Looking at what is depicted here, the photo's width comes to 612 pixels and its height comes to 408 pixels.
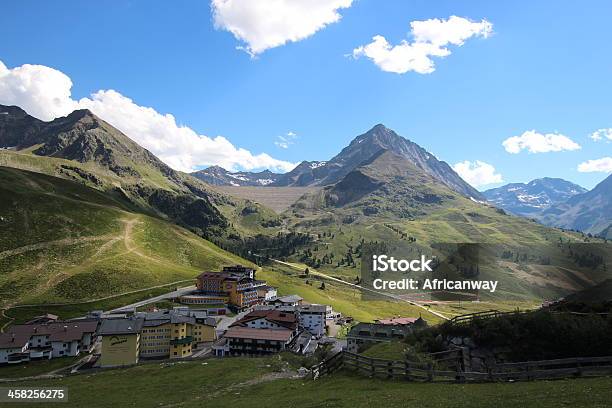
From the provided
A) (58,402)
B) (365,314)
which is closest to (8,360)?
(58,402)

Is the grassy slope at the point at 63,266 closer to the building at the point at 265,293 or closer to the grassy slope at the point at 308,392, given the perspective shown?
the building at the point at 265,293

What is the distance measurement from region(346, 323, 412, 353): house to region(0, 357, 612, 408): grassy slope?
2876cm

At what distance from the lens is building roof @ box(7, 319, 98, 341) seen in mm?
107500

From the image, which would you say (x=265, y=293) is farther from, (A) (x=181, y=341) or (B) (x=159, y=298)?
(A) (x=181, y=341)

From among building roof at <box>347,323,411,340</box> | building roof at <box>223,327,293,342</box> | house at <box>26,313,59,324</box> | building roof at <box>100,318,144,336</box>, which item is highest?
building roof at <box>347,323,411,340</box>

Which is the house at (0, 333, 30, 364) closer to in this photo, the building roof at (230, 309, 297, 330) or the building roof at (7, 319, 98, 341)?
the building roof at (7, 319, 98, 341)

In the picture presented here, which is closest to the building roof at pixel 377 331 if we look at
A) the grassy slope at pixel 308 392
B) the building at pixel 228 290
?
the grassy slope at pixel 308 392

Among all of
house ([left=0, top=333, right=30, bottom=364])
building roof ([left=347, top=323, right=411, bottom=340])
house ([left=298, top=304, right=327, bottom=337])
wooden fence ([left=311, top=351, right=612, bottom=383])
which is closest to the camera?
wooden fence ([left=311, top=351, right=612, bottom=383])

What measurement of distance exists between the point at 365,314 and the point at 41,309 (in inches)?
5242

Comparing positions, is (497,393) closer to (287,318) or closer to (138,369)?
(138,369)

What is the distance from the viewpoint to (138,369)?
8256 centimetres

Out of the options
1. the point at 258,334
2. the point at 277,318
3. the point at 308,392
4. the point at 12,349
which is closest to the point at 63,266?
the point at 12,349

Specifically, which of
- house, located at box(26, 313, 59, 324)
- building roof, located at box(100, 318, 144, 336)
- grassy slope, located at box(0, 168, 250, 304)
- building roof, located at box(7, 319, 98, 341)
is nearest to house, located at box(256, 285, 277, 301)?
grassy slope, located at box(0, 168, 250, 304)

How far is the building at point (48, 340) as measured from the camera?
104 meters
